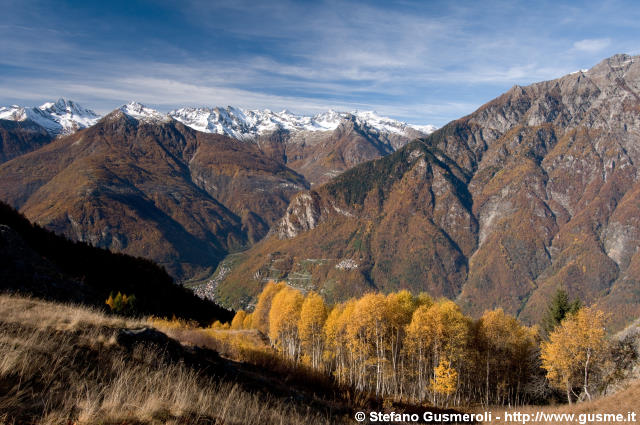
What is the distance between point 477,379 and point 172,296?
61.6 meters

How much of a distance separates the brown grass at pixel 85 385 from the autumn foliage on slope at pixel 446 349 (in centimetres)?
3819

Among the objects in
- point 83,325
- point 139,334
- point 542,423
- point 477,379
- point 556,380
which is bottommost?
point 477,379

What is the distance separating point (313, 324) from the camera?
190ft

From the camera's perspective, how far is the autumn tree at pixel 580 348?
38.5 meters

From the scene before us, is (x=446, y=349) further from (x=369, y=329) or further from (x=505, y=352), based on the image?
(x=505, y=352)

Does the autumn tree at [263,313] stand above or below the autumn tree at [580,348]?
below

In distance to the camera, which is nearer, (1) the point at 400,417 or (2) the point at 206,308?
(1) the point at 400,417

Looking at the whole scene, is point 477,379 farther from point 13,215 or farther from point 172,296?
point 13,215

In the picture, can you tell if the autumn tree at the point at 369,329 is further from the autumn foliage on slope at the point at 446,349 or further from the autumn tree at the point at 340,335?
the autumn tree at the point at 340,335

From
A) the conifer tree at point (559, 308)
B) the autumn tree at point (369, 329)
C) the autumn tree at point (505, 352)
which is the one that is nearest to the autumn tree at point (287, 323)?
the autumn tree at point (369, 329)

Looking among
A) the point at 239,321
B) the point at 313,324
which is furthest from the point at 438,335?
the point at 239,321

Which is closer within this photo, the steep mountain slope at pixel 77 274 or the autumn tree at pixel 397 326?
the steep mountain slope at pixel 77 274

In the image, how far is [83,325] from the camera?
992cm

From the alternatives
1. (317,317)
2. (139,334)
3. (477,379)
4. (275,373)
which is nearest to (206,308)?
(317,317)
